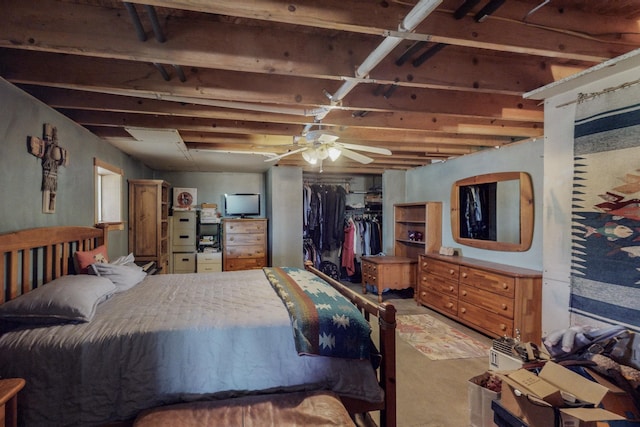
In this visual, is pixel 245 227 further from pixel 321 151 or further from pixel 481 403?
pixel 481 403

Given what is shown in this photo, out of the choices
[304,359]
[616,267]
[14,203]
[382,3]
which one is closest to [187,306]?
[304,359]

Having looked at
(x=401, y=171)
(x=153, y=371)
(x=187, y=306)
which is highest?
(x=401, y=171)

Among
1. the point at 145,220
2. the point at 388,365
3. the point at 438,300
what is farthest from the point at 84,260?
the point at 438,300

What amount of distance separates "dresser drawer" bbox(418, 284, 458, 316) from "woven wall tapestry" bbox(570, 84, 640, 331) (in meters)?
1.97

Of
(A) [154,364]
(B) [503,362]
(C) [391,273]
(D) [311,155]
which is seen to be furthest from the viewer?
(C) [391,273]

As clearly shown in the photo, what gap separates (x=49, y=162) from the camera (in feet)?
7.65

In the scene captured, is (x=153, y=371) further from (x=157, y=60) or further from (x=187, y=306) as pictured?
(x=157, y=60)

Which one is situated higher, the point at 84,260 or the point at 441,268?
the point at 84,260

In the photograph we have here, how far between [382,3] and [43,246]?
2.63 metres

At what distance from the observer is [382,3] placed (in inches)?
58.1

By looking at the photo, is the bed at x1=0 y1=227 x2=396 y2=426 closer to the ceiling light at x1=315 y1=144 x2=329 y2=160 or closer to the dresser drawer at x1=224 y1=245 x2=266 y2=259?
the ceiling light at x1=315 y1=144 x2=329 y2=160

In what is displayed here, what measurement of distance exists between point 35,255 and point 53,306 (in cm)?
74

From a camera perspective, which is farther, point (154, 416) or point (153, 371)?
point (153, 371)

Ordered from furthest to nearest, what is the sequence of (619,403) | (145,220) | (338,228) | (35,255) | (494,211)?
(338,228) < (145,220) < (494,211) < (35,255) < (619,403)
